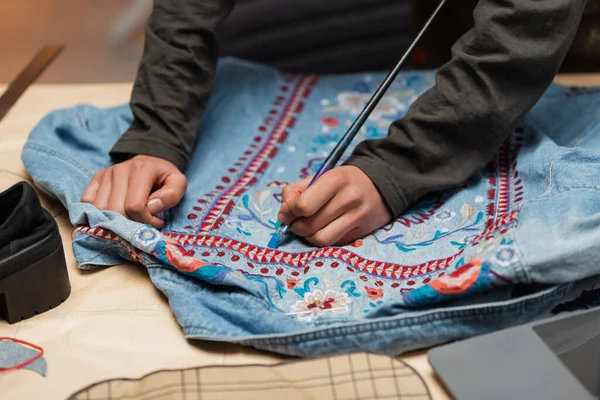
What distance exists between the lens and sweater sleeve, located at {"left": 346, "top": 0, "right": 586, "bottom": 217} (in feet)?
2.21

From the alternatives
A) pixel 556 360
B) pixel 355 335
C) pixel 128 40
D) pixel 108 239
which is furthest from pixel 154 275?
pixel 128 40

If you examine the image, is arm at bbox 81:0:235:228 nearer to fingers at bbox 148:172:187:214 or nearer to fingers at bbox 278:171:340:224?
fingers at bbox 148:172:187:214

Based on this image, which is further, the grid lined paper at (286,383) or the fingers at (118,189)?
the fingers at (118,189)

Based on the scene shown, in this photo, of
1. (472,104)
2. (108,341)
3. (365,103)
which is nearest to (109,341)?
(108,341)

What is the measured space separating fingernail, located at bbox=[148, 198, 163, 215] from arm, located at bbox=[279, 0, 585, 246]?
121 mm

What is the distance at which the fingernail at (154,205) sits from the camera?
69 cm

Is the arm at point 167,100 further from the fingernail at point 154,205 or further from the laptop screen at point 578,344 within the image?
the laptop screen at point 578,344

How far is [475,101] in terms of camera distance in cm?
68

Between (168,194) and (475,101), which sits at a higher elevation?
(475,101)

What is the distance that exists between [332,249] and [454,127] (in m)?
0.18

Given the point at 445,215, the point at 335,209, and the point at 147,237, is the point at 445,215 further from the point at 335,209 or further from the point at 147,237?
the point at 147,237

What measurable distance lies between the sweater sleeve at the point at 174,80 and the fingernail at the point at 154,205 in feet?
0.28

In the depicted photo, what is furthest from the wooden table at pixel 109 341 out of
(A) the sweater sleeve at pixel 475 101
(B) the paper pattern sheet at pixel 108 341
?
(A) the sweater sleeve at pixel 475 101

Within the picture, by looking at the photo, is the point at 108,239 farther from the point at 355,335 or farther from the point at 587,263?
the point at 587,263
